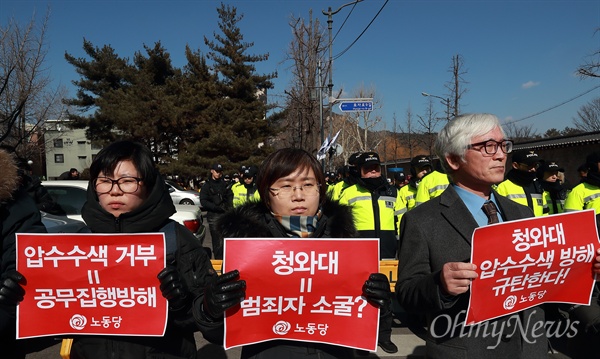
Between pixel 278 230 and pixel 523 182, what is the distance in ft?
16.0

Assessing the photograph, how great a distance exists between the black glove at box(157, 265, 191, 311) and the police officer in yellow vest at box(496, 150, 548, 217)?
484 cm

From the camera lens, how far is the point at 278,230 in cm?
206

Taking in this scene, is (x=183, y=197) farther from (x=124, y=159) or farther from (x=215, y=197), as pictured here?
(x=124, y=159)

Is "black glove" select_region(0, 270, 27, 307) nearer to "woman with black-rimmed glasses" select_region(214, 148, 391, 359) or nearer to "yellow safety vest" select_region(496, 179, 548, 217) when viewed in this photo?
"woman with black-rimmed glasses" select_region(214, 148, 391, 359)

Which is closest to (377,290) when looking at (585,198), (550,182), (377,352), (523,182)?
(377,352)

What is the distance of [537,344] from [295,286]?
1156 mm

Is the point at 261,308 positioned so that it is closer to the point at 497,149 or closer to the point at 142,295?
the point at 142,295

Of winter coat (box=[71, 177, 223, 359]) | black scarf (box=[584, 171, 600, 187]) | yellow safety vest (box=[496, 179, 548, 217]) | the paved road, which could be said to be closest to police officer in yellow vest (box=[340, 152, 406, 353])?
yellow safety vest (box=[496, 179, 548, 217])

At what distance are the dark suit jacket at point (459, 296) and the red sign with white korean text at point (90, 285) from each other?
1153 millimetres

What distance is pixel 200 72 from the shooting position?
3206 centimetres

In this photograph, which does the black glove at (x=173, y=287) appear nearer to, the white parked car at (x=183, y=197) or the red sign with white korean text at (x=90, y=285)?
the red sign with white korean text at (x=90, y=285)

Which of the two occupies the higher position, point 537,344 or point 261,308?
point 261,308

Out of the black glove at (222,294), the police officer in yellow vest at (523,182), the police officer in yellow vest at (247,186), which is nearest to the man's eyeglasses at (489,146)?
the black glove at (222,294)

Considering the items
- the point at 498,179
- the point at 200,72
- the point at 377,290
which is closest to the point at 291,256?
the point at 377,290
